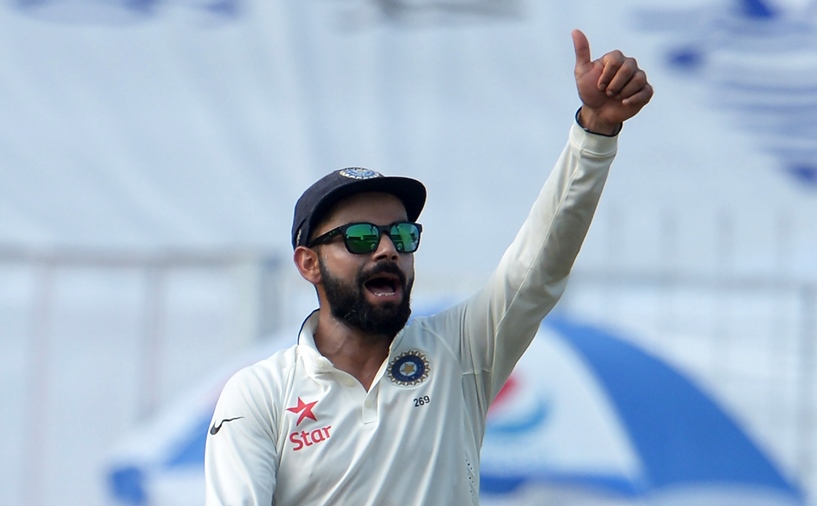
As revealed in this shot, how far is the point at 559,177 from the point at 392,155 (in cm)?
380

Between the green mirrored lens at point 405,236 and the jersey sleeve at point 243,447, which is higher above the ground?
the green mirrored lens at point 405,236

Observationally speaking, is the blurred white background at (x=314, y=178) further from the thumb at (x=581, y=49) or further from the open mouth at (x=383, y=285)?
the thumb at (x=581, y=49)

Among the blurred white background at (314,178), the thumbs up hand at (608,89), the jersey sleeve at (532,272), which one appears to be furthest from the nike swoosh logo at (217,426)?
the blurred white background at (314,178)

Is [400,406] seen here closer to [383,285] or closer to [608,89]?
[383,285]

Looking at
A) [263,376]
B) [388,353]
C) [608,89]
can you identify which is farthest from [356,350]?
[608,89]

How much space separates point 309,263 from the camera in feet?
7.20

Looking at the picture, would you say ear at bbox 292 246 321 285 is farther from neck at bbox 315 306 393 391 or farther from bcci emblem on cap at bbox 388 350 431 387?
bcci emblem on cap at bbox 388 350 431 387

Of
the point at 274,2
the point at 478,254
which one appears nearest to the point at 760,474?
the point at 478,254

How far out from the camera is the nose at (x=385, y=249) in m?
2.09

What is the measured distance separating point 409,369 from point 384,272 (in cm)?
16

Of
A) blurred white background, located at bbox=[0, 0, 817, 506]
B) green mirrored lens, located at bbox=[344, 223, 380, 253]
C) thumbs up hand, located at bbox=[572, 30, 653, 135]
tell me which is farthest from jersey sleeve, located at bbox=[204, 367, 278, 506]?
blurred white background, located at bbox=[0, 0, 817, 506]

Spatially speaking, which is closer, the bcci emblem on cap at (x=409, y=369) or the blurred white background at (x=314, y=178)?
the bcci emblem on cap at (x=409, y=369)

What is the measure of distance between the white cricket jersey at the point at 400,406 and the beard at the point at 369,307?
0.19ft

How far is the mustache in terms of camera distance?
82.0 inches
